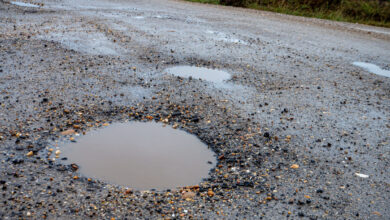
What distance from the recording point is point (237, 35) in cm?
902

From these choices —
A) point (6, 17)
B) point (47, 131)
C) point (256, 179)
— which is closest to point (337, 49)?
point (256, 179)

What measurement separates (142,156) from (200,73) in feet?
8.91

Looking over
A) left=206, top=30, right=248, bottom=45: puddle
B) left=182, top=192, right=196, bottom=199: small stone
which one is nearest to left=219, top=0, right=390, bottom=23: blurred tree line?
left=206, top=30, right=248, bottom=45: puddle

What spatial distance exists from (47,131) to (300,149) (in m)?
2.70

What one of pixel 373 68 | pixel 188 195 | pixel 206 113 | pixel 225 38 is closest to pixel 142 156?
pixel 188 195

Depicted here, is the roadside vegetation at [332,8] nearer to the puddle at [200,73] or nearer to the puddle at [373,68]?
the puddle at [373,68]

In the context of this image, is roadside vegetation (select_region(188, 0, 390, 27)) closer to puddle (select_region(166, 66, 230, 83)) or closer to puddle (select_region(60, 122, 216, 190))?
puddle (select_region(166, 66, 230, 83))

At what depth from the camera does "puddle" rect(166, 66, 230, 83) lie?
579 cm

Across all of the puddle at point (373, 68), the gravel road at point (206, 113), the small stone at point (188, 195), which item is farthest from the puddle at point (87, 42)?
the puddle at point (373, 68)

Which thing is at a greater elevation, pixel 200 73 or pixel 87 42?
pixel 87 42

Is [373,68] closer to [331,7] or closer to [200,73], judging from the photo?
[200,73]

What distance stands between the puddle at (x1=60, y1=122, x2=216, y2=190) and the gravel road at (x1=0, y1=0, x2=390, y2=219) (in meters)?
0.13

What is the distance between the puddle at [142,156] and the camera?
10.4 feet

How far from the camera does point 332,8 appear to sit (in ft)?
50.0
